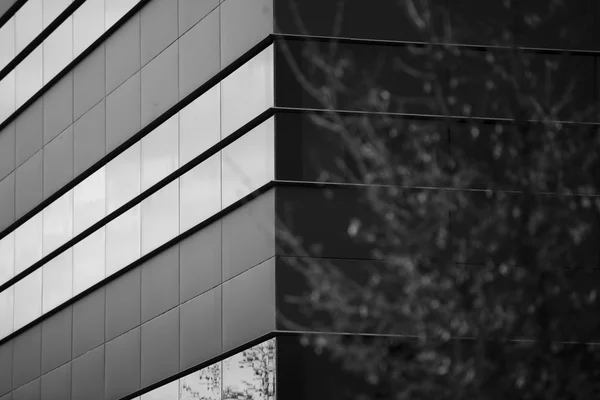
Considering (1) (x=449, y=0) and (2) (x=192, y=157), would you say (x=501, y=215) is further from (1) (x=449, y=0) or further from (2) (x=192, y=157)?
(2) (x=192, y=157)

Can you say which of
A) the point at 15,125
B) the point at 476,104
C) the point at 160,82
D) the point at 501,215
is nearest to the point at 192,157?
the point at 160,82

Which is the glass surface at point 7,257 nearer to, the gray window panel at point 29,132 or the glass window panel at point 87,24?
the gray window panel at point 29,132

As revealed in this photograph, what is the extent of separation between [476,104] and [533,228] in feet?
43.5

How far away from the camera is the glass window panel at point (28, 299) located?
1377 inches

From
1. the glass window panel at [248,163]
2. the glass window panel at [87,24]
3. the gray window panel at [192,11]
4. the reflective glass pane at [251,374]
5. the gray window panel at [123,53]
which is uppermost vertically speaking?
the glass window panel at [87,24]

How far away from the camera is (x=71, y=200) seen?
109 feet

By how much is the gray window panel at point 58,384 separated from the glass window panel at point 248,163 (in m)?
8.94

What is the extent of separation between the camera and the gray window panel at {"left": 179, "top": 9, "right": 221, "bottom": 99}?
26250 millimetres

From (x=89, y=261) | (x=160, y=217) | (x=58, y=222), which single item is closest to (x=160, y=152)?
(x=160, y=217)

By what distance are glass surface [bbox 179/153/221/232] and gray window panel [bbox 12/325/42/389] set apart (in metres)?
9.09

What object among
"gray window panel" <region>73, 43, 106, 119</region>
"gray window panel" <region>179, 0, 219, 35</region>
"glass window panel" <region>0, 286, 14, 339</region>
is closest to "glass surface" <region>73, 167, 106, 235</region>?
"gray window panel" <region>73, 43, 106, 119</region>

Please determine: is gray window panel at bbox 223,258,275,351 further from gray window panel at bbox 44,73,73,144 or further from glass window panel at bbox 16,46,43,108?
glass window panel at bbox 16,46,43,108

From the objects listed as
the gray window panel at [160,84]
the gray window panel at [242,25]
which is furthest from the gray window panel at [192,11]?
the gray window panel at [242,25]

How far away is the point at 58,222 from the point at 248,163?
34.7 ft
